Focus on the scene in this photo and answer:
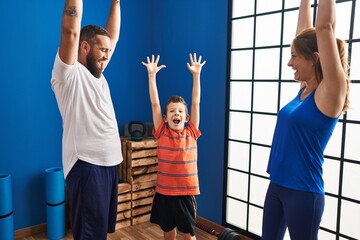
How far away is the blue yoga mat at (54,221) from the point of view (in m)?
2.54

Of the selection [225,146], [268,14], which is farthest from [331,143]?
[268,14]

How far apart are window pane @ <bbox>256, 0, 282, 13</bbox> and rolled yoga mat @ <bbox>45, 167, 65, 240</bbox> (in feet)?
6.46

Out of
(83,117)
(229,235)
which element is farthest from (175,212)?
(83,117)

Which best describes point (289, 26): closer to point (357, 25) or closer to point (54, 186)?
point (357, 25)

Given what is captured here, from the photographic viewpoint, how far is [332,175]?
204 centimetres

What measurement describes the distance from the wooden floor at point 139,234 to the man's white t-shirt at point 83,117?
4.54 ft

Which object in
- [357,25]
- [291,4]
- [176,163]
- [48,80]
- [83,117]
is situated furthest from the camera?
[48,80]

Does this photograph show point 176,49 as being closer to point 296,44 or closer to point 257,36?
point 257,36

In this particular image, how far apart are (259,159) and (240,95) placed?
521mm

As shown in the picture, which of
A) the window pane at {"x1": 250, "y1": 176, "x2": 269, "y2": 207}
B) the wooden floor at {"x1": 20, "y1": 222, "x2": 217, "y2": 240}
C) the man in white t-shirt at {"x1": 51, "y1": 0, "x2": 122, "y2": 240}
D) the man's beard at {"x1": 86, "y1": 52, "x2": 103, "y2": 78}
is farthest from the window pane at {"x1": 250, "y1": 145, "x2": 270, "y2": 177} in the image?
the man's beard at {"x1": 86, "y1": 52, "x2": 103, "y2": 78}

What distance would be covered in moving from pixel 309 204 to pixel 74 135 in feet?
3.26

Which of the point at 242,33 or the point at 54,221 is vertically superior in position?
the point at 242,33

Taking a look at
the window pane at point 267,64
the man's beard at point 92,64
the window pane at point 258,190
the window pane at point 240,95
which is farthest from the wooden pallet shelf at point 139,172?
the man's beard at point 92,64

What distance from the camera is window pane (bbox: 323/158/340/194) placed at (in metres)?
2.01
